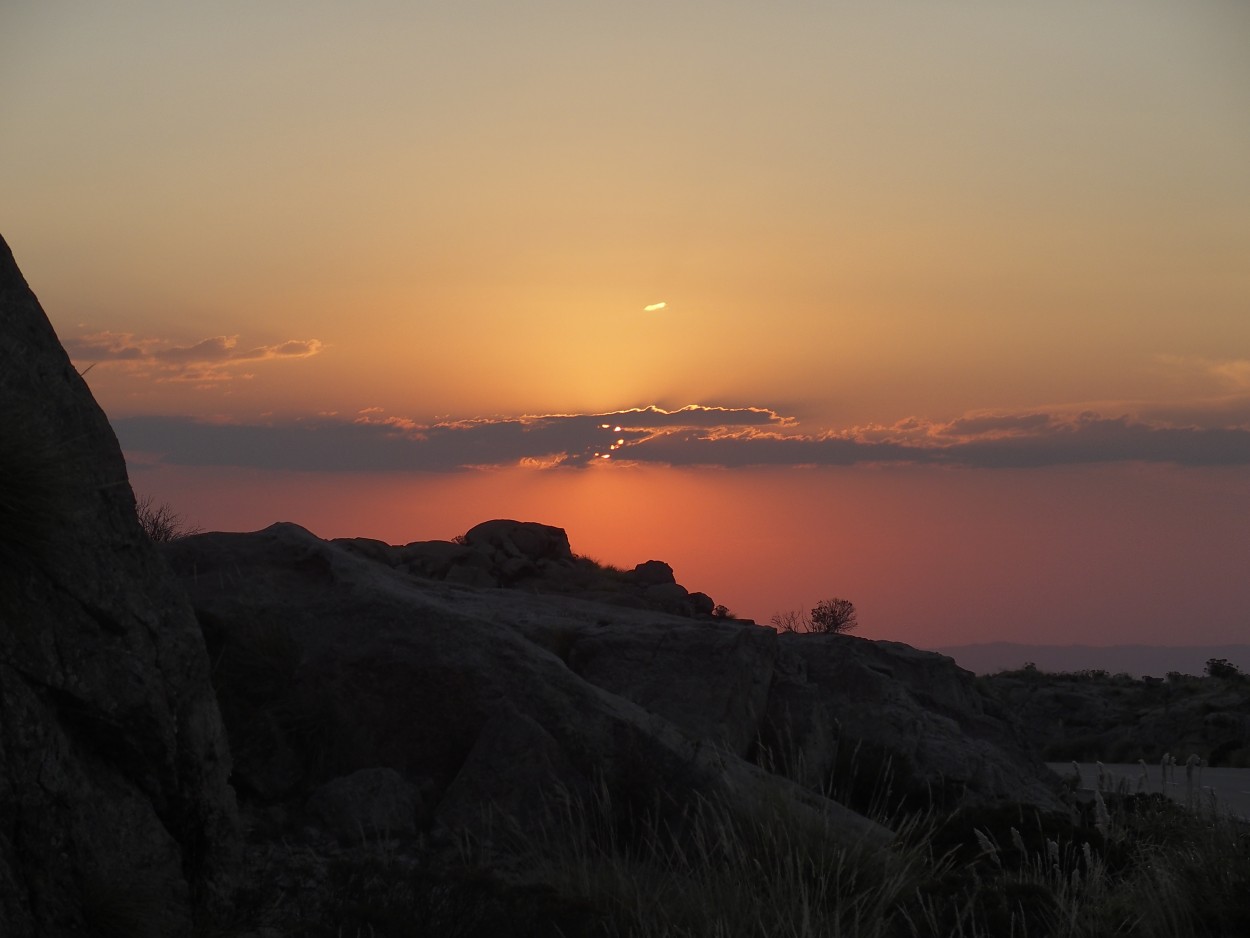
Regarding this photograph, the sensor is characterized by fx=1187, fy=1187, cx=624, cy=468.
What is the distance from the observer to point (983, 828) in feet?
31.7

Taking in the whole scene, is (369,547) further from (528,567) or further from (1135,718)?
(1135,718)

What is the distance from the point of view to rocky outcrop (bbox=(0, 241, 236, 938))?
536 centimetres

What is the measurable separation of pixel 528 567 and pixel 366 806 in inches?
648

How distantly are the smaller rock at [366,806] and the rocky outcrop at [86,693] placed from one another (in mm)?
1636

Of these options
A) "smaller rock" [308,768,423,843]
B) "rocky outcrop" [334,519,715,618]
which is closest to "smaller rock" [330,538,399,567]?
"rocky outcrop" [334,519,715,618]

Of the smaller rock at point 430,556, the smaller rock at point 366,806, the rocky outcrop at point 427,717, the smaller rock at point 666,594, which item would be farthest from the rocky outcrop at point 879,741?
the smaller rock at point 430,556

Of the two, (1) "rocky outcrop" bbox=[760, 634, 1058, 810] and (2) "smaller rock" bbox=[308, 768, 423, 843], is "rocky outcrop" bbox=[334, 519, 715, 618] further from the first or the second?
(2) "smaller rock" bbox=[308, 768, 423, 843]

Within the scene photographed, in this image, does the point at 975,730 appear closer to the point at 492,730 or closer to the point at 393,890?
the point at 492,730

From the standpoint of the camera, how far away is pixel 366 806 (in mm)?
8320

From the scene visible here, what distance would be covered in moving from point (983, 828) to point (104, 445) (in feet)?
23.8

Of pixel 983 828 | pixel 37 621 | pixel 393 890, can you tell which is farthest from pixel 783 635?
pixel 37 621

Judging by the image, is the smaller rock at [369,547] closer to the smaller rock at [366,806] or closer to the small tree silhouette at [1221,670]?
the smaller rock at [366,806]

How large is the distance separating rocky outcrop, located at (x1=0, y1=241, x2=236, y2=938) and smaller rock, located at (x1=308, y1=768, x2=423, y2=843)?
1636 mm

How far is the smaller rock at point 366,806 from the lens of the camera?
→ 8.15m
